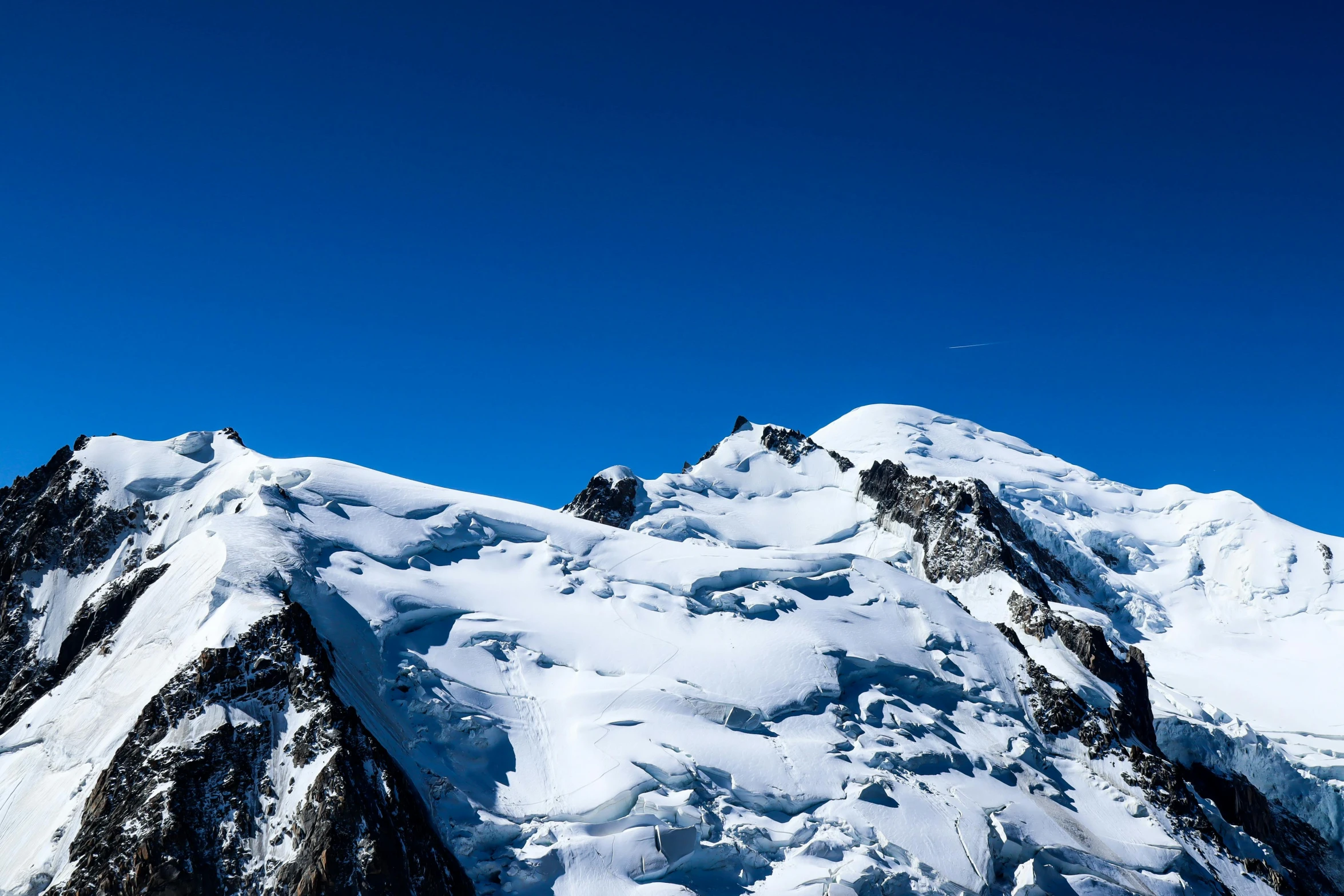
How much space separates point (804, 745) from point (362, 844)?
2463 cm

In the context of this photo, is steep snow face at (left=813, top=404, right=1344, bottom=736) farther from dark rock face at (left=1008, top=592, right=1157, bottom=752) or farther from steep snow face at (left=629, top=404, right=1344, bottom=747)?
dark rock face at (left=1008, top=592, right=1157, bottom=752)

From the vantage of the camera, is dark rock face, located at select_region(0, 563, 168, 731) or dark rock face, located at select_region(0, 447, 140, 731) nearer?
dark rock face, located at select_region(0, 563, 168, 731)

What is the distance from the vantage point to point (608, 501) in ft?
364

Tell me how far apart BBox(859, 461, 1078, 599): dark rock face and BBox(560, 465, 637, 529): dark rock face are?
29.3 metres

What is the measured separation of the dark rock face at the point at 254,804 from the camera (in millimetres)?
35875

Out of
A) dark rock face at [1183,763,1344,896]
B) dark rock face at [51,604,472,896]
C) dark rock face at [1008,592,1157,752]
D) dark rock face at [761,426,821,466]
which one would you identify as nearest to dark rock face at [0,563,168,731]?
dark rock face at [51,604,472,896]

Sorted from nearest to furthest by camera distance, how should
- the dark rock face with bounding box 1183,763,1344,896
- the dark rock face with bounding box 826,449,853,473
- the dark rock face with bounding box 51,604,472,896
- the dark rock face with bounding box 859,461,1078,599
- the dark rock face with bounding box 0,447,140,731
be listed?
1. the dark rock face with bounding box 51,604,472,896
2. the dark rock face with bounding box 0,447,140,731
3. the dark rock face with bounding box 1183,763,1344,896
4. the dark rock face with bounding box 859,461,1078,599
5. the dark rock face with bounding box 826,449,853,473

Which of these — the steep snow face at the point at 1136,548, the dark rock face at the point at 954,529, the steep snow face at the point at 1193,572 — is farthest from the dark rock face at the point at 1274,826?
the dark rock face at the point at 954,529

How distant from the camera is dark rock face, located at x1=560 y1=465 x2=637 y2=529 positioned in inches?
4289

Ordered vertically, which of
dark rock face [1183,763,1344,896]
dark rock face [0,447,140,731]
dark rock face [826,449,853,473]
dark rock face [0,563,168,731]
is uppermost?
dark rock face [826,449,853,473]

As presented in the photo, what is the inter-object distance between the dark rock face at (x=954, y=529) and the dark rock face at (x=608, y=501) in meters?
29.3

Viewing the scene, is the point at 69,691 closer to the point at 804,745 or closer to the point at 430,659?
the point at 430,659

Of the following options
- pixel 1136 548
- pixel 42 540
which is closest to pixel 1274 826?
pixel 1136 548

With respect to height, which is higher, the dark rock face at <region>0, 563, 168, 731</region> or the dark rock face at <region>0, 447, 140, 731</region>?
the dark rock face at <region>0, 447, 140, 731</region>
